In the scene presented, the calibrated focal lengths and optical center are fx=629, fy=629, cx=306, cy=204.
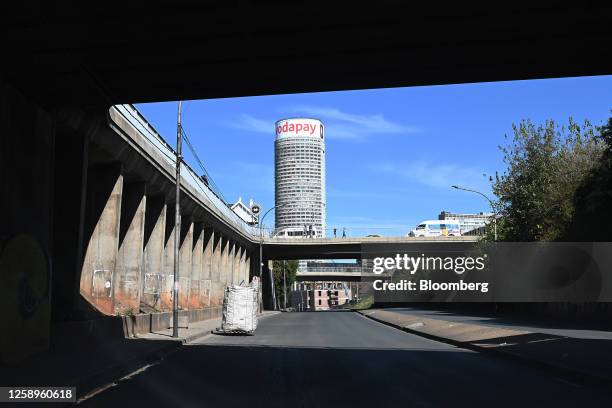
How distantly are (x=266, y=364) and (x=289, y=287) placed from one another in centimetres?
12235

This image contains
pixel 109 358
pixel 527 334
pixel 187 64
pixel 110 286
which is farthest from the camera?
pixel 110 286

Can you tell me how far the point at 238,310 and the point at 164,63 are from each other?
16094 mm

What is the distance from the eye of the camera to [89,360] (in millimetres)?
14359

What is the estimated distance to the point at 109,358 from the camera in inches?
592

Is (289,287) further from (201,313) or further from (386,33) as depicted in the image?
(386,33)

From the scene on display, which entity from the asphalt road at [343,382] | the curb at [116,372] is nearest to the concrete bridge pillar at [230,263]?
the curb at [116,372]

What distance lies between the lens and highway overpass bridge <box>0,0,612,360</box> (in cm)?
1165

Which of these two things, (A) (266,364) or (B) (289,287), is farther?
(B) (289,287)

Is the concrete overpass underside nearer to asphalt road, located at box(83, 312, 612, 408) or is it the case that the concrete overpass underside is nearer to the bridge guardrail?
the bridge guardrail

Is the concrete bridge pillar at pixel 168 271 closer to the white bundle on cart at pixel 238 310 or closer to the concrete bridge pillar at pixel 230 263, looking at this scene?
the white bundle on cart at pixel 238 310

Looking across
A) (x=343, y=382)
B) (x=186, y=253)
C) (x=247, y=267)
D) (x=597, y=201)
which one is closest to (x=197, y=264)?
(x=186, y=253)

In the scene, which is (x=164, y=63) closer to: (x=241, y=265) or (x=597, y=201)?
(x=597, y=201)

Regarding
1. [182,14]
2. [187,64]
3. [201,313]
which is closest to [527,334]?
[187,64]

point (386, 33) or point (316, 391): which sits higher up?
point (386, 33)
